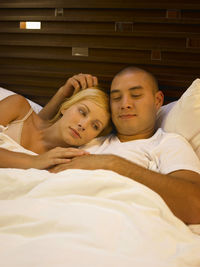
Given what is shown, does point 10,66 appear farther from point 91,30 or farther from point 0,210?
point 0,210

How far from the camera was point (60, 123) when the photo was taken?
1.85 meters

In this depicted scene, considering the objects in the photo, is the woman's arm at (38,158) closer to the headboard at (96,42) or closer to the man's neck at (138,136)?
the man's neck at (138,136)

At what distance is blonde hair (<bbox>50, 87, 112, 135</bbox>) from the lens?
A: 6.15 feet

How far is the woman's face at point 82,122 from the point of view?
178cm

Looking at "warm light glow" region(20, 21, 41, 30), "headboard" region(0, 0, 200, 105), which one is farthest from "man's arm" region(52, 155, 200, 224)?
"warm light glow" region(20, 21, 41, 30)

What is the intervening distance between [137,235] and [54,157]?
0.66 metres

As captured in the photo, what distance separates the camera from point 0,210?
1.06 metres

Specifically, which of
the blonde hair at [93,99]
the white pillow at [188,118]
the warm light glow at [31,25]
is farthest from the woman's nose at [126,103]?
the warm light glow at [31,25]

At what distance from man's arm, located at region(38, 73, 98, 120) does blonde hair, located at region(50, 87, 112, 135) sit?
0.26 feet

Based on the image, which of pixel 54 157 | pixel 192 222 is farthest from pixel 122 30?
pixel 192 222

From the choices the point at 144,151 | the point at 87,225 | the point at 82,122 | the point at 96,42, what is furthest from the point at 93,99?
the point at 87,225

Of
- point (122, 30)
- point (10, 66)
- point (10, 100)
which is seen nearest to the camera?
point (10, 100)

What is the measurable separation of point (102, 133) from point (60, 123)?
1.01 ft

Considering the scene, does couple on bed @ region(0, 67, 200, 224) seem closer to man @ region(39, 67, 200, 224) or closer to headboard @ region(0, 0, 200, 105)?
man @ region(39, 67, 200, 224)
